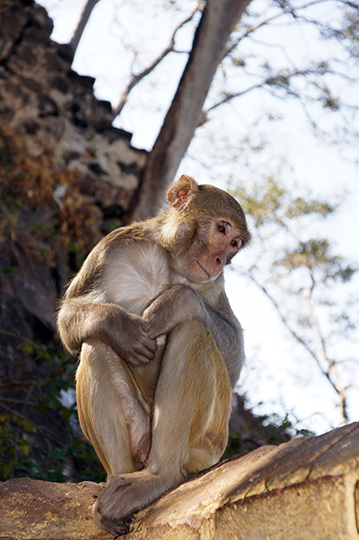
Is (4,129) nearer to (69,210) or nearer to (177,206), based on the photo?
(69,210)

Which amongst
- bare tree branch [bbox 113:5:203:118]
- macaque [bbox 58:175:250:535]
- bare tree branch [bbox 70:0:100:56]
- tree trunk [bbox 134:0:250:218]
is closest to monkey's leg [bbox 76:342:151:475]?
macaque [bbox 58:175:250:535]

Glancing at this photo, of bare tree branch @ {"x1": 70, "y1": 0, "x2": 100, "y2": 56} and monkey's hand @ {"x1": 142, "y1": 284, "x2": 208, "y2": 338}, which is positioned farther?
bare tree branch @ {"x1": 70, "y1": 0, "x2": 100, "y2": 56}

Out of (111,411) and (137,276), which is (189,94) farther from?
(111,411)

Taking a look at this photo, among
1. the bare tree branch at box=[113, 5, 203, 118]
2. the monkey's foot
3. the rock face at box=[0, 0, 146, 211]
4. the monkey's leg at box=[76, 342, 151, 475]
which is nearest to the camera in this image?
the monkey's foot

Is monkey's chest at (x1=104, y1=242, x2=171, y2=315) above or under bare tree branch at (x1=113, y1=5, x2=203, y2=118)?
under

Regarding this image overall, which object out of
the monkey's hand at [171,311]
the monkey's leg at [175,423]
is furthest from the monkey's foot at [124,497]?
the monkey's hand at [171,311]

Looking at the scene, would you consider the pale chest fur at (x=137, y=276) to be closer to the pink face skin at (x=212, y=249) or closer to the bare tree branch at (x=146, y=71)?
the pink face skin at (x=212, y=249)

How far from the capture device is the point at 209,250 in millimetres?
3117

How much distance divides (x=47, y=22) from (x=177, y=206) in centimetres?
634

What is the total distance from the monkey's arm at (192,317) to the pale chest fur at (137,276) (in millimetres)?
259

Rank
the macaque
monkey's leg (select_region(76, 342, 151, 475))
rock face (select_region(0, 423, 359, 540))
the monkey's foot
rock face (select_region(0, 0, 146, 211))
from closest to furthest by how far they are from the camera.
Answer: rock face (select_region(0, 423, 359, 540)) < the monkey's foot < the macaque < monkey's leg (select_region(76, 342, 151, 475)) < rock face (select_region(0, 0, 146, 211))

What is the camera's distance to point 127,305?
3082 mm

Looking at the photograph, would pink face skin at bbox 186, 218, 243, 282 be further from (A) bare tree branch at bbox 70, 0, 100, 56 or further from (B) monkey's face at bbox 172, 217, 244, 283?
(A) bare tree branch at bbox 70, 0, 100, 56

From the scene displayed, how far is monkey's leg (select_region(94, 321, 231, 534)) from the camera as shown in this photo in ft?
7.86
